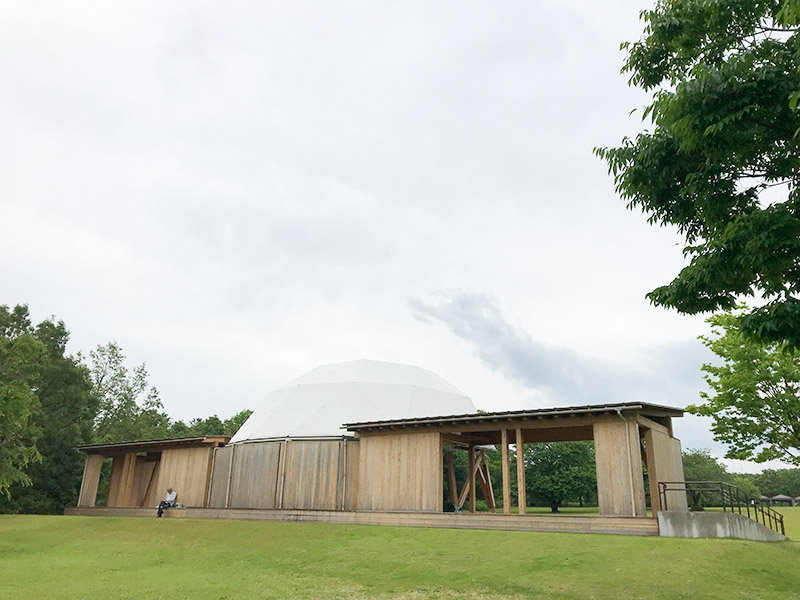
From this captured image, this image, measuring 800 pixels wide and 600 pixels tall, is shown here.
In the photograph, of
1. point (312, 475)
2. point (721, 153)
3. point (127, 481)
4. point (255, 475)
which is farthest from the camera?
point (127, 481)

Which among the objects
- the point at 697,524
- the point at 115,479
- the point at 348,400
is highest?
→ the point at 348,400

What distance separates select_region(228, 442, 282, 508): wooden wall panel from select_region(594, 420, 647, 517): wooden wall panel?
36.7 ft

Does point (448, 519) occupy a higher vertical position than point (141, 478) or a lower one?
lower

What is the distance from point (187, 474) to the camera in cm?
2306

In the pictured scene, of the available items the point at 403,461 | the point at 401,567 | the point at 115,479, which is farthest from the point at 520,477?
the point at 115,479

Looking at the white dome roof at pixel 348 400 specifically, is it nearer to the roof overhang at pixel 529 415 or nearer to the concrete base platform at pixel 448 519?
the concrete base platform at pixel 448 519

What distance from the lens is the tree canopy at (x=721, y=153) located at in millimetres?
7289

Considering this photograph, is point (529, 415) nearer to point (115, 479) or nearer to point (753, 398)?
point (753, 398)

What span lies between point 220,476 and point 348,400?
241 inches

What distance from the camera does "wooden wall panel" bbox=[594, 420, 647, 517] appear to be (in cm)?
1391

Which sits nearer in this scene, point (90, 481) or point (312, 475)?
point (312, 475)

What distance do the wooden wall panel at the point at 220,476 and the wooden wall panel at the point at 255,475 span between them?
1.10ft

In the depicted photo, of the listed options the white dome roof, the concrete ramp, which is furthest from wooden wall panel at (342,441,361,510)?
the concrete ramp

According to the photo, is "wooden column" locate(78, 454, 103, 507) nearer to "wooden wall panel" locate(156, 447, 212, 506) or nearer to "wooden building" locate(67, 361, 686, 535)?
"wooden building" locate(67, 361, 686, 535)
